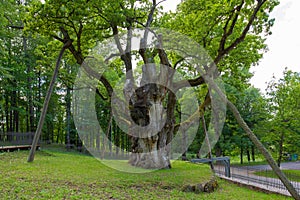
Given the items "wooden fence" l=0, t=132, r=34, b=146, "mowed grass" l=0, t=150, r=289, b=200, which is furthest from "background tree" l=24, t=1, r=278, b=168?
"wooden fence" l=0, t=132, r=34, b=146

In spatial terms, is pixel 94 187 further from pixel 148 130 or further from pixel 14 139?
pixel 14 139

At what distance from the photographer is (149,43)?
36.7 feet

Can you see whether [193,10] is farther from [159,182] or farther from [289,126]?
[289,126]

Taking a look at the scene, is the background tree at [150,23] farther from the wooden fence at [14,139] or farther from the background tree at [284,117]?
the wooden fence at [14,139]

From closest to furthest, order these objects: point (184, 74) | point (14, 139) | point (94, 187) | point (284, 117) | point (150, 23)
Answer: point (94, 187), point (150, 23), point (284, 117), point (14, 139), point (184, 74)

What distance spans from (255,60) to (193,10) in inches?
167

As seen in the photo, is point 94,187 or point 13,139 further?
point 13,139

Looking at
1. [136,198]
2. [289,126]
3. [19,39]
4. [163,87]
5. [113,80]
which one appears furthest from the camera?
[19,39]

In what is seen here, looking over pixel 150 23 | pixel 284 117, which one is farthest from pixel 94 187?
pixel 284 117

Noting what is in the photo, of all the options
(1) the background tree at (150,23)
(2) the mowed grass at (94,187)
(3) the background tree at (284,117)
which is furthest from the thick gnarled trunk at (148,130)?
(3) the background tree at (284,117)

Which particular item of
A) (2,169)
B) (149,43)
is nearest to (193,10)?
(149,43)

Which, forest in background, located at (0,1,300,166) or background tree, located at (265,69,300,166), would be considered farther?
background tree, located at (265,69,300,166)

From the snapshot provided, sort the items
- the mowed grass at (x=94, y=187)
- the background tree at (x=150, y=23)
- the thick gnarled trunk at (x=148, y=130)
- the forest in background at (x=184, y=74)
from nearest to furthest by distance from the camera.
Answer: the mowed grass at (x=94, y=187), the background tree at (x=150, y=23), the thick gnarled trunk at (x=148, y=130), the forest in background at (x=184, y=74)

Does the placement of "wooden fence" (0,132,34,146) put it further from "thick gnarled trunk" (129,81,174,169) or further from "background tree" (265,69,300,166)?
"background tree" (265,69,300,166)
